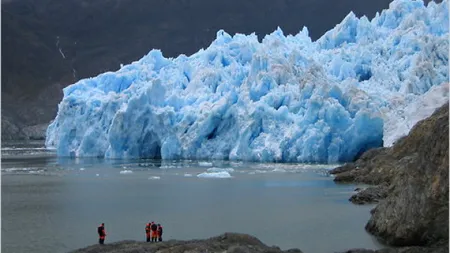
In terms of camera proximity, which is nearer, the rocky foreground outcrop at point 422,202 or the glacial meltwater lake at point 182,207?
the rocky foreground outcrop at point 422,202

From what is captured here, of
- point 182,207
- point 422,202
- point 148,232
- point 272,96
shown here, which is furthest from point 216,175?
point 422,202

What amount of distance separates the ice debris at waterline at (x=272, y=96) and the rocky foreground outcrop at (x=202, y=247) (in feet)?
69.5

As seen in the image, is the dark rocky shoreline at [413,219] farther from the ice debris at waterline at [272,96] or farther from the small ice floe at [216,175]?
the ice debris at waterline at [272,96]

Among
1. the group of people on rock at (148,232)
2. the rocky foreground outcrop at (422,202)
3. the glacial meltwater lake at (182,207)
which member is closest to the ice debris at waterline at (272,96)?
the glacial meltwater lake at (182,207)

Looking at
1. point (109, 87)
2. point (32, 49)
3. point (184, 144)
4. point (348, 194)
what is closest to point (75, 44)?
point (32, 49)

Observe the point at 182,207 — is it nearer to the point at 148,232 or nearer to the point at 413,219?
the point at 148,232

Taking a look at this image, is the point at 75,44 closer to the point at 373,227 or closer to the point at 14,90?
the point at 14,90

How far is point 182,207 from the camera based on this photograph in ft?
70.9

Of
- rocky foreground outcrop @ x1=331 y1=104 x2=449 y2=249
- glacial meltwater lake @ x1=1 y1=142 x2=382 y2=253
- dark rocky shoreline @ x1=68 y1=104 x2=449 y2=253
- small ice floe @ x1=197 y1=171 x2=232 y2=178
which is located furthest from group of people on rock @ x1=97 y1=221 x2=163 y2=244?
small ice floe @ x1=197 y1=171 x2=232 y2=178

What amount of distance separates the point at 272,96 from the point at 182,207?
21145 mm

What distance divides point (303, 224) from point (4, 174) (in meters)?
22.2

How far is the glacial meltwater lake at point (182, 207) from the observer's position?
16.1 metres

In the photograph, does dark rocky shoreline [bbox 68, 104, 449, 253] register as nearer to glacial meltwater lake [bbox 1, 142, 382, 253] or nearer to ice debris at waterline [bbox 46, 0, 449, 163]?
glacial meltwater lake [bbox 1, 142, 382, 253]

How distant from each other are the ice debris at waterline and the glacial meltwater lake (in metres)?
4.04
